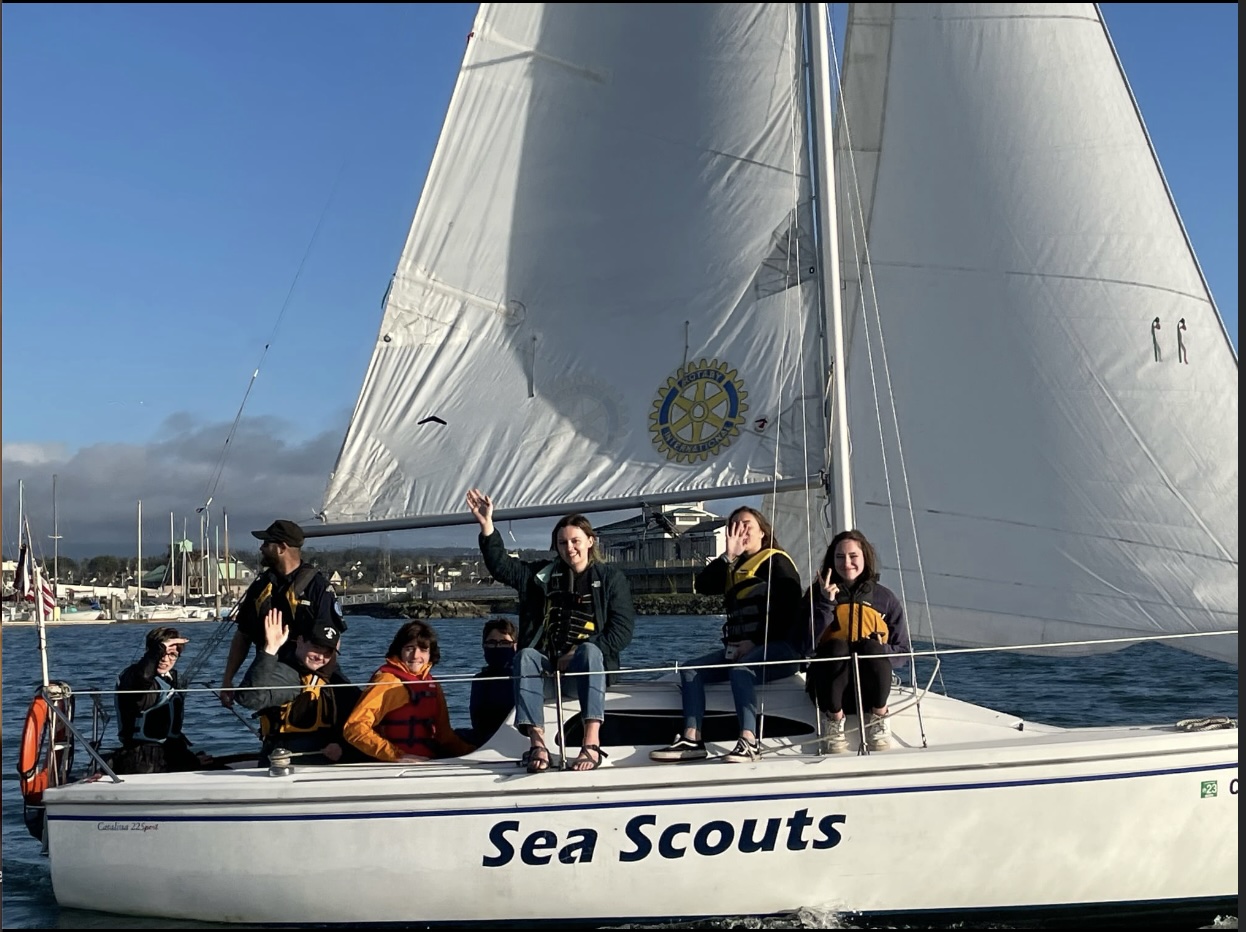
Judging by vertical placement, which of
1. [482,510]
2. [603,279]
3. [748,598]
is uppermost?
[603,279]

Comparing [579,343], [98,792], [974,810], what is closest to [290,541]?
[98,792]

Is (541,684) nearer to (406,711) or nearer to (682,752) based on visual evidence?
(682,752)

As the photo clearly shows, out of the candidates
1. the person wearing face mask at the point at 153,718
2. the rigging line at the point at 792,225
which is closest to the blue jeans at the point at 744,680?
the rigging line at the point at 792,225

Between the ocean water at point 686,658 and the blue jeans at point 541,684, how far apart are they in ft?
3.36

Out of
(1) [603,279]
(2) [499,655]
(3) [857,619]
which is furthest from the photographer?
(1) [603,279]

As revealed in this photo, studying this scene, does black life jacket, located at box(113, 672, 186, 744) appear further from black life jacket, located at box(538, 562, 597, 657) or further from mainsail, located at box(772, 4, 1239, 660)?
mainsail, located at box(772, 4, 1239, 660)

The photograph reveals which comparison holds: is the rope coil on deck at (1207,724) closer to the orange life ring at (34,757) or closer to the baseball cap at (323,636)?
the baseball cap at (323,636)

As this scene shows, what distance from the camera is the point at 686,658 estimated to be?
17.0 metres

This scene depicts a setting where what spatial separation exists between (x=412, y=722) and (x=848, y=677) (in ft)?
8.47

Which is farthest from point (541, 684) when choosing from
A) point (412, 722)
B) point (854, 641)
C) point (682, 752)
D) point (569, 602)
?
point (854, 641)

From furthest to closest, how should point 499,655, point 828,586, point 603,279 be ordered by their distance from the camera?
point 603,279, point 499,655, point 828,586

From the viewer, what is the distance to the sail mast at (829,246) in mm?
7395

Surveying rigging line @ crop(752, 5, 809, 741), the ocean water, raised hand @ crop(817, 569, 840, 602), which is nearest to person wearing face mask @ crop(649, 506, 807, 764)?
raised hand @ crop(817, 569, 840, 602)

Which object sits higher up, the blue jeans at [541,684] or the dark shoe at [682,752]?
the blue jeans at [541,684]
